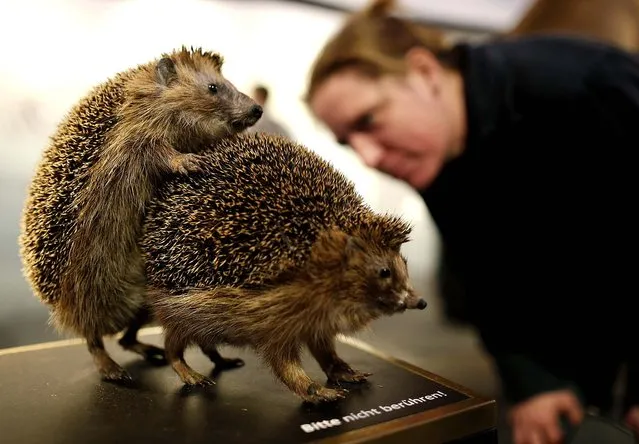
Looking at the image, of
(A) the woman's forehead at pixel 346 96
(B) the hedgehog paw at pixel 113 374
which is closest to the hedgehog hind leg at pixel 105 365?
(B) the hedgehog paw at pixel 113 374

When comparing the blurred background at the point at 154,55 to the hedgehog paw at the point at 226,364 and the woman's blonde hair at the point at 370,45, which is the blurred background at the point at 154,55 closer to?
the woman's blonde hair at the point at 370,45

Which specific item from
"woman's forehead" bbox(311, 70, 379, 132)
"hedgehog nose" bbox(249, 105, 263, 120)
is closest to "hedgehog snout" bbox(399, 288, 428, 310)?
"hedgehog nose" bbox(249, 105, 263, 120)

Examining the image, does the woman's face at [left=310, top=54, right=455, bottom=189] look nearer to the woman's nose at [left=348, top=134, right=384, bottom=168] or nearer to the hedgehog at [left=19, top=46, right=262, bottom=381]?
the woman's nose at [left=348, top=134, right=384, bottom=168]

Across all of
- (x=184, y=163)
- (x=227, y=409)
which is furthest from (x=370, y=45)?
(x=227, y=409)

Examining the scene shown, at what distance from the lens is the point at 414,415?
841 millimetres

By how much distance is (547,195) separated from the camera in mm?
1388

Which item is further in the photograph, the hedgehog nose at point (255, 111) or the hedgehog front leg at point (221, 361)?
the hedgehog front leg at point (221, 361)

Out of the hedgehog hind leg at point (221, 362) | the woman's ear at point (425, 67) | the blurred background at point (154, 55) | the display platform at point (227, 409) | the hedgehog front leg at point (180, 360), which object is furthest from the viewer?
the woman's ear at point (425, 67)

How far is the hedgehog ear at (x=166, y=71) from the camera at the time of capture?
88 centimetres

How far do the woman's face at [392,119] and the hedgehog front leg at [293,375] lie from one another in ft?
1.96

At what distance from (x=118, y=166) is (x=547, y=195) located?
3.29 ft

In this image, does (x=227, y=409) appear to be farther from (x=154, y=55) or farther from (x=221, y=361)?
(x=154, y=55)

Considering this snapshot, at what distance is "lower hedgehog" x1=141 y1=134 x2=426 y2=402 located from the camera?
2.62 ft

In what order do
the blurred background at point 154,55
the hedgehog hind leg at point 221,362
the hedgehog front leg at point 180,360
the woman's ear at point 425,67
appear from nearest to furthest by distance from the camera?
the hedgehog front leg at point 180,360, the hedgehog hind leg at point 221,362, the blurred background at point 154,55, the woman's ear at point 425,67
